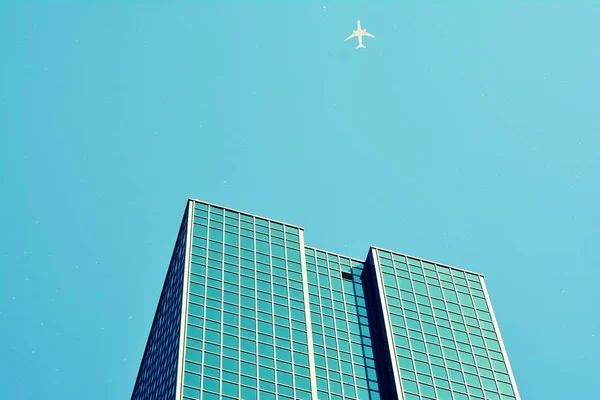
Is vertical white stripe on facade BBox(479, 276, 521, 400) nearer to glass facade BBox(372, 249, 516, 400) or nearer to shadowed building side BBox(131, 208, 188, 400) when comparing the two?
glass facade BBox(372, 249, 516, 400)

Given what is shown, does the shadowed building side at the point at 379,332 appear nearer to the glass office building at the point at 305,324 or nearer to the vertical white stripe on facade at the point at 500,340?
the glass office building at the point at 305,324

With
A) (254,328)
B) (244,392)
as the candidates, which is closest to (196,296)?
(254,328)

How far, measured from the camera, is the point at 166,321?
9906 centimetres

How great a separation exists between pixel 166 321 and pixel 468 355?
34.2 meters

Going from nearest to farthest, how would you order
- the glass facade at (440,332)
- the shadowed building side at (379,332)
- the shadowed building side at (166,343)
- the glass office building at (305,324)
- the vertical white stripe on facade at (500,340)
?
the glass office building at (305,324), the shadowed building side at (166,343), the shadowed building side at (379,332), the glass facade at (440,332), the vertical white stripe on facade at (500,340)

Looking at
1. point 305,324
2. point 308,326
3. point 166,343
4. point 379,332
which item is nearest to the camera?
point 166,343

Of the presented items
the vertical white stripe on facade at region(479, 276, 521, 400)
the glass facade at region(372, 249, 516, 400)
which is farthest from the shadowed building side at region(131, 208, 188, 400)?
the vertical white stripe on facade at region(479, 276, 521, 400)

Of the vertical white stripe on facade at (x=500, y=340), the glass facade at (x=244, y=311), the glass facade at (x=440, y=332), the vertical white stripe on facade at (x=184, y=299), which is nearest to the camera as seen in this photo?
the vertical white stripe on facade at (x=184, y=299)

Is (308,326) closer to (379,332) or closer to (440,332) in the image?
(379,332)

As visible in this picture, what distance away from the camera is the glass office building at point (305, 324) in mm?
84562

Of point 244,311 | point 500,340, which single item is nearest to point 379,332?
point 500,340

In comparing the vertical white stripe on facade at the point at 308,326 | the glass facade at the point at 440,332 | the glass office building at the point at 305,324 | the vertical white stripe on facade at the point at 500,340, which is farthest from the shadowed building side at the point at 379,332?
the vertical white stripe on facade at the point at 500,340

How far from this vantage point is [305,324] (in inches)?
3716

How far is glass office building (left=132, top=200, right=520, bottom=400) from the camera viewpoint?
8456 centimetres
